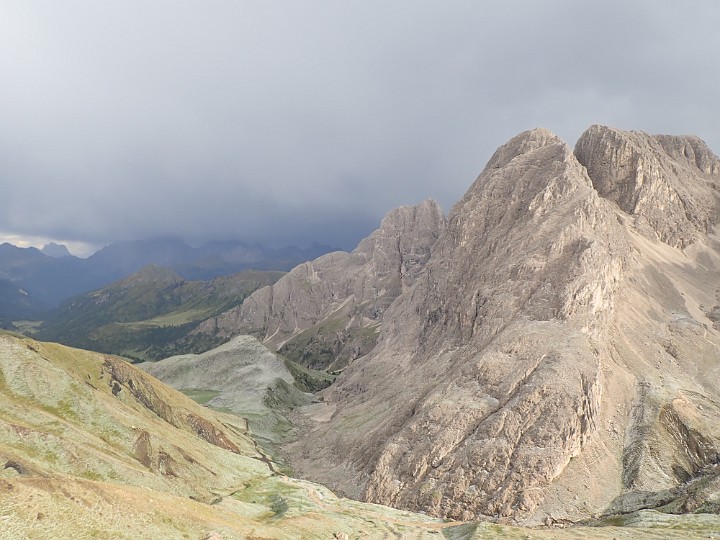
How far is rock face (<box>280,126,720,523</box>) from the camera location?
326 feet

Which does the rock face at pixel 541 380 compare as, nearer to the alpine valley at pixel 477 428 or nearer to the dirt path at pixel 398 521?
the alpine valley at pixel 477 428

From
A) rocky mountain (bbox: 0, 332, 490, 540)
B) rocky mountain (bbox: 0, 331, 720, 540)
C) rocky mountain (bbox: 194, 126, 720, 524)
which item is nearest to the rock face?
rocky mountain (bbox: 194, 126, 720, 524)

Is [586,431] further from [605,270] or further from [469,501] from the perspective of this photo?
[605,270]

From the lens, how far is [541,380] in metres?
112

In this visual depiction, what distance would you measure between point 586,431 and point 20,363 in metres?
126

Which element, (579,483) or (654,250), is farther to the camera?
(654,250)

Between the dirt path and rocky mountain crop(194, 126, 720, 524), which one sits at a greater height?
rocky mountain crop(194, 126, 720, 524)

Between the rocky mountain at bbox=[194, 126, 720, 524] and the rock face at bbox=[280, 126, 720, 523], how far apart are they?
1.45 ft

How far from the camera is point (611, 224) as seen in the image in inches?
6693

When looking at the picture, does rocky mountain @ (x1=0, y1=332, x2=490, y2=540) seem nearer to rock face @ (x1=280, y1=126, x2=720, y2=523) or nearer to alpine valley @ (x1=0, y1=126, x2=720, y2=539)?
alpine valley @ (x1=0, y1=126, x2=720, y2=539)

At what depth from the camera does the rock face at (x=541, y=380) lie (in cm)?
9938

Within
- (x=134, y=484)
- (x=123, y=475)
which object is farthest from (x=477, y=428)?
(x=123, y=475)

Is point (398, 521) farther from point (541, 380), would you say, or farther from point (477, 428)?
point (541, 380)

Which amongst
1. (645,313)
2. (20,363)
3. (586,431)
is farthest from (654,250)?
(20,363)
